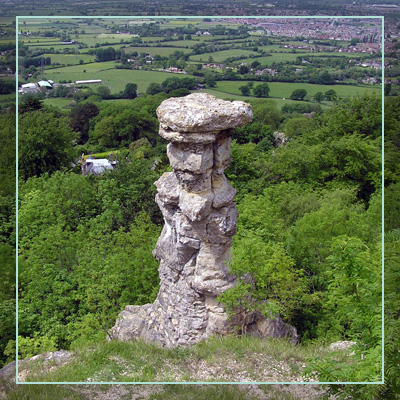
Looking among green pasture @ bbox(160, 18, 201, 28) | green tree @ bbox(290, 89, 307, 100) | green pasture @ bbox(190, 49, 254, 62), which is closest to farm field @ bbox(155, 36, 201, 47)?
green pasture @ bbox(190, 49, 254, 62)

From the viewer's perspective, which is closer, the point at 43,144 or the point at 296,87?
the point at 43,144

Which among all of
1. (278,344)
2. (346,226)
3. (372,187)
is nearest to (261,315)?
(278,344)

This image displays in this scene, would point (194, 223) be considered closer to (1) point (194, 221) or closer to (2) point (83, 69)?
(1) point (194, 221)

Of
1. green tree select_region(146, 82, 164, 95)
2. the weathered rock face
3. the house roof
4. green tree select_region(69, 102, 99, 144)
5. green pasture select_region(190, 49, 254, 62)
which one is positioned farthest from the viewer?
green tree select_region(69, 102, 99, 144)

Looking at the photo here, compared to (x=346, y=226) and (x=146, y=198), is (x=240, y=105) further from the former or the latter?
(x=146, y=198)

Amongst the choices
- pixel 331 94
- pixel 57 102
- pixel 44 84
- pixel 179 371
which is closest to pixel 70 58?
pixel 44 84

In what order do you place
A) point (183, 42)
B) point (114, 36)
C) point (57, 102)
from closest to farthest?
1. point (114, 36)
2. point (183, 42)
3. point (57, 102)

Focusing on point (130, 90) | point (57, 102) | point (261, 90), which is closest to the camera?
point (130, 90)

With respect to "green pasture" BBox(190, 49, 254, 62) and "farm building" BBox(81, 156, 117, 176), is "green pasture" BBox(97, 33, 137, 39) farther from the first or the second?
"farm building" BBox(81, 156, 117, 176)
